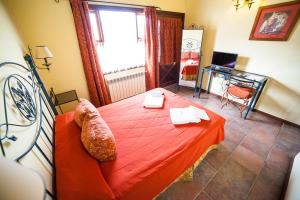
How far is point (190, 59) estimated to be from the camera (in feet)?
11.7

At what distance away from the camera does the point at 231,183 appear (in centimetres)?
158

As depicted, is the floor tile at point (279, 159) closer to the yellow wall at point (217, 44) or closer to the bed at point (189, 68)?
the yellow wall at point (217, 44)

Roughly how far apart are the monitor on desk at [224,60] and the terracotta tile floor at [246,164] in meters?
1.21

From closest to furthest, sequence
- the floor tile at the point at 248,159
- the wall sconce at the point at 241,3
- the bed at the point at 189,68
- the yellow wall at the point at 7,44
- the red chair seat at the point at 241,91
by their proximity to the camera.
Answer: the yellow wall at the point at 7,44
the floor tile at the point at 248,159
the wall sconce at the point at 241,3
the red chair seat at the point at 241,91
the bed at the point at 189,68

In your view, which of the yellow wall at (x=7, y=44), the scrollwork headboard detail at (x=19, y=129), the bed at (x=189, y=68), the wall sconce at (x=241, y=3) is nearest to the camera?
the scrollwork headboard detail at (x=19, y=129)

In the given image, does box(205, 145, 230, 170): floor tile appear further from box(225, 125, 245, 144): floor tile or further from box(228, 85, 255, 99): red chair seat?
box(228, 85, 255, 99): red chair seat

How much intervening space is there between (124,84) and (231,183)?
252cm

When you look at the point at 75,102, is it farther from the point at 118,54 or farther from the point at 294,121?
the point at 294,121

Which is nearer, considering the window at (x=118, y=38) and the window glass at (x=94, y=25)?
the window glass at (x=94, y=25)

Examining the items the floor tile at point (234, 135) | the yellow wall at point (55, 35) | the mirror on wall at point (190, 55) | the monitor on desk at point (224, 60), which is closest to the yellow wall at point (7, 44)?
the yellow wall at point (55, 35)

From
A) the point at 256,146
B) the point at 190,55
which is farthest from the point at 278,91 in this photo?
the point at 190,55

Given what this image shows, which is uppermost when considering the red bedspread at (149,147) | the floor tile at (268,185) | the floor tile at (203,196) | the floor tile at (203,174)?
the red bedspread at (149,147)

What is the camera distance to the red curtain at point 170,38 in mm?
3261

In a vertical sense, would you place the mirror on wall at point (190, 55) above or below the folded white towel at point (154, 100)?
above
